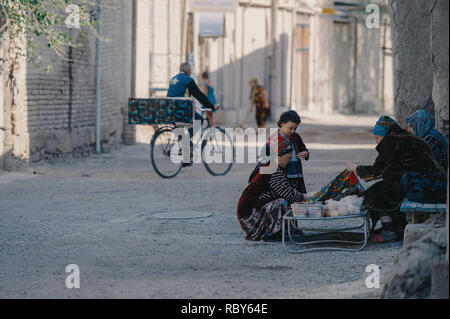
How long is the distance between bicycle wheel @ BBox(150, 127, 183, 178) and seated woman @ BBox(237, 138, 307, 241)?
184 inches

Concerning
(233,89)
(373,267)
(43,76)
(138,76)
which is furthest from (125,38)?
(373,267)

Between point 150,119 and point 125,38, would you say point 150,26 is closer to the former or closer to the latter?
point 125,38

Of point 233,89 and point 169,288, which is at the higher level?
point 233,89

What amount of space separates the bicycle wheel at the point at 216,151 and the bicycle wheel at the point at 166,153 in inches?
15.5

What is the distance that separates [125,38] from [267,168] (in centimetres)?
1114

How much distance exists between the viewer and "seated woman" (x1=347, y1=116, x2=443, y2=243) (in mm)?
6836

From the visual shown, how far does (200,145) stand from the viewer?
1245cm

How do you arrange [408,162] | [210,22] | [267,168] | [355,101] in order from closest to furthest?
1. [408,162]
2. [267,168]
3. [210,22]
4. [355,101]

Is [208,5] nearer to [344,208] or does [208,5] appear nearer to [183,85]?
[183,85]

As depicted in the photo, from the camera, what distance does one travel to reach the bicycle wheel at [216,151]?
40.7ft

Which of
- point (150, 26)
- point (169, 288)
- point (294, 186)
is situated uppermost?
point (150, 26)

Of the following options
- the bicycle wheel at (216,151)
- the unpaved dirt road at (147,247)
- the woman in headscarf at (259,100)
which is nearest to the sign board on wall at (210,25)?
the woman in headscarf at (259,100)

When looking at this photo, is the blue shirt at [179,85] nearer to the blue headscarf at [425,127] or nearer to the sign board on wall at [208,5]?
the blue headscarf at [425,127]

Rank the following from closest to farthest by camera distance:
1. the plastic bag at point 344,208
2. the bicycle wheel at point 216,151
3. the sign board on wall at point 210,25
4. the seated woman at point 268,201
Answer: the plastic bag at point 344,208
the seated woman at point 268,201
the bicycle wheel at point 216,151
the sign board on wall at point 210,25
